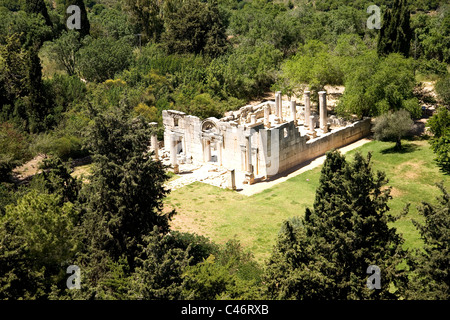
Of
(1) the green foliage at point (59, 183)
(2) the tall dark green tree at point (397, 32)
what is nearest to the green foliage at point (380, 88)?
(2) the tall dark green tree at point (397, 32)

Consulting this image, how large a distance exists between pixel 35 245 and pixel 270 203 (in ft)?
56.1

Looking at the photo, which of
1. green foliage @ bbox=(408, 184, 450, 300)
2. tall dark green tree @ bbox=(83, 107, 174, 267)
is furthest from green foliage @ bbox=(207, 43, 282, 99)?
green foliage @ bbox=(408, 184, 450, 300)

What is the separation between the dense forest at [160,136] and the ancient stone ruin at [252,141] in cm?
258

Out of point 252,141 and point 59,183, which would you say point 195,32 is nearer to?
point 252,141

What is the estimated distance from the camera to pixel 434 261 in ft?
63.0

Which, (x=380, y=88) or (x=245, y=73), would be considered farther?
(x=245, y=73)

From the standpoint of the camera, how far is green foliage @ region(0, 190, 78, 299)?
68.7 ft

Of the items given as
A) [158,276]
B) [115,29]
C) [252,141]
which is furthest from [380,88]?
[115,29]

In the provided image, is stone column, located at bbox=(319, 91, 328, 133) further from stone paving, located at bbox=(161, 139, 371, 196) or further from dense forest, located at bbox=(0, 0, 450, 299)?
stone paving, located at bbox=(161, 139, 371, 196)

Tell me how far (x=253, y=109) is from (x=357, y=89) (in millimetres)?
10968

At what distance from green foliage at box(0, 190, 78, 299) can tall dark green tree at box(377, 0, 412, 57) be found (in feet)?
133

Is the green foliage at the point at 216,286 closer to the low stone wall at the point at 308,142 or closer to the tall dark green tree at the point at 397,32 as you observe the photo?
the low stone wall at the point at 308,142

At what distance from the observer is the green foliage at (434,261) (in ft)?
61.7

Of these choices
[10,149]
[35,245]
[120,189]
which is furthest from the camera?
[10,149]
